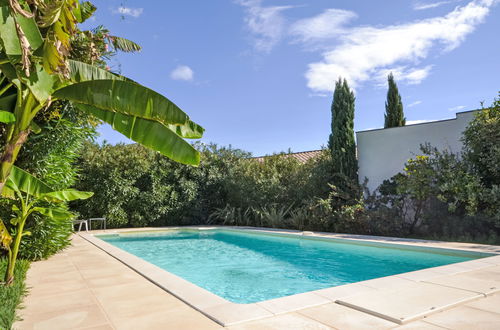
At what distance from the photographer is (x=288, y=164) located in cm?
1794

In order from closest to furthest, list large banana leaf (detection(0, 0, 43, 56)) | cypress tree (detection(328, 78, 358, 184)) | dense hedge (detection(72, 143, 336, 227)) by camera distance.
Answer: large banana leaf (detection(0, 0, 43, 56)), cypress tree (detection(328, 78, 358, 184)), dense hedge (detection(72, 143, 336, 227))

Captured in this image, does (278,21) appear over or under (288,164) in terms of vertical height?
over

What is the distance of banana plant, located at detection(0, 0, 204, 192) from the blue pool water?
352 centimetres

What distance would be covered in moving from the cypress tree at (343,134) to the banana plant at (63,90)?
38.0ft

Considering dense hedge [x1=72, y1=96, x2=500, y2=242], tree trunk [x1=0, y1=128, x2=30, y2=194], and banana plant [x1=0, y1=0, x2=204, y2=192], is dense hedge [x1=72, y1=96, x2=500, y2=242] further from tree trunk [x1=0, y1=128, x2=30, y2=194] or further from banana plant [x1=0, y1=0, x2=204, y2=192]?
tree trunk [x1=0, y1=128, x2=30, y2=194]

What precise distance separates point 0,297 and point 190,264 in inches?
221

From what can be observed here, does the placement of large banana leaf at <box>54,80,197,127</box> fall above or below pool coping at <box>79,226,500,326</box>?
above

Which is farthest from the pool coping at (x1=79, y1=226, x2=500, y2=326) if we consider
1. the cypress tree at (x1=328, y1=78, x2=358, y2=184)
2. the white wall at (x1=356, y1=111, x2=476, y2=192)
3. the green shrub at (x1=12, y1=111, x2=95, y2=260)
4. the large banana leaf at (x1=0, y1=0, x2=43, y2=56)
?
the cypress tree at (x1=328, y1=78, x2=358, y2=184)

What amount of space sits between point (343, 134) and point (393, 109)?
26.2 ft

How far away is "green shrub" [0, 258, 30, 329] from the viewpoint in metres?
3.66

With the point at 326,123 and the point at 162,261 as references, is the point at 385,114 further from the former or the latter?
the point at 162,261

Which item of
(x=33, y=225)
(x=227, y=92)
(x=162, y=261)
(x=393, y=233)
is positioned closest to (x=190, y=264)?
(x=162, y=261)

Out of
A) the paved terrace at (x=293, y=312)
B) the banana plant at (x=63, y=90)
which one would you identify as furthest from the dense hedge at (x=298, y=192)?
the banana plant at (x=63, y=90)

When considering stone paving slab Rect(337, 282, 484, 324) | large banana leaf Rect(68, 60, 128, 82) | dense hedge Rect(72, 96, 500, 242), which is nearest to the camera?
stone paving slab Rect(337, 282, 484, 324)
